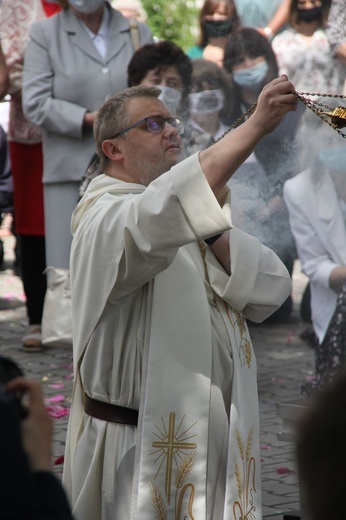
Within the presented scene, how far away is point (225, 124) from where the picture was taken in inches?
256

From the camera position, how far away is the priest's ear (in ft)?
11.4

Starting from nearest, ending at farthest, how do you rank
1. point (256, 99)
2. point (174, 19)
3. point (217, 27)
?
point (256, 99)
point (217, 27)
point (174, 19)

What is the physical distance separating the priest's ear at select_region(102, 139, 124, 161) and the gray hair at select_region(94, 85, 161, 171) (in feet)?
0.07

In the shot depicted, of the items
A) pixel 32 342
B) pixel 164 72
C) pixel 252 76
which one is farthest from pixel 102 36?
pixel 32 342

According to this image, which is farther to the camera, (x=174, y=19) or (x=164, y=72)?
(x=174, y=19)

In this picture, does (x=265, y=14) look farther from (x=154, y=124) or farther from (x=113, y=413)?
(x=113, y=413)

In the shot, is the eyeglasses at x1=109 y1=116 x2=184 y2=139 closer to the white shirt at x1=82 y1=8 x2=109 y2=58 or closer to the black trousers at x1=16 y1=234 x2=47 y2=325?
the white shirt at x1=82 y1=8 x2=109 y2=58

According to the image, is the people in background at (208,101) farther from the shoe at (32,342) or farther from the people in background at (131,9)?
the people in background at (131,9)

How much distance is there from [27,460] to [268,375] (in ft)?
17.0

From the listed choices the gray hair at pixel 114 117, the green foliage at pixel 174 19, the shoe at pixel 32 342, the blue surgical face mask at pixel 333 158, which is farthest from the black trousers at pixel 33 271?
the gray hair at pixel 114 117

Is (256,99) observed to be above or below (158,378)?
below

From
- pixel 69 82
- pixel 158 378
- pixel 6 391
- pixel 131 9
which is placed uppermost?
pixel 6 391

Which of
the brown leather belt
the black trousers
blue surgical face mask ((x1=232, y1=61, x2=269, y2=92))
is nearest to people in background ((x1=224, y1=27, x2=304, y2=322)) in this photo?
blue surgical face mask ((x1=232, y1=61, x2=269, y2=92))

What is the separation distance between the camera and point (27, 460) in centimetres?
171
